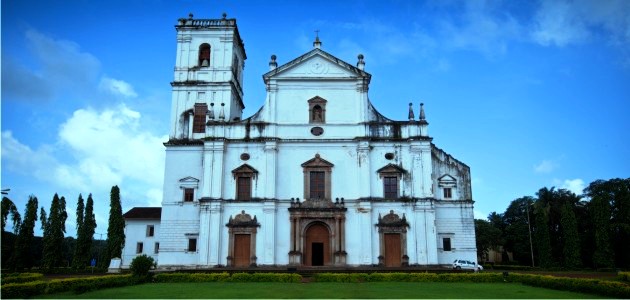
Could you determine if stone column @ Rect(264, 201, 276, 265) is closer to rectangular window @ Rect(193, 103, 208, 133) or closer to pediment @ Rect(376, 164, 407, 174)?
pediment @ Rect(376, 164, 407, 174)

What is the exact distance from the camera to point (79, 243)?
41.5 meters

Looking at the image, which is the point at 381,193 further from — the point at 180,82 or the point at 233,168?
the point at 180,82

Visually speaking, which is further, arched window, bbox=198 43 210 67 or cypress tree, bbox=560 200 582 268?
cypress tree, bbox=560 200 582 268

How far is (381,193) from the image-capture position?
3325 centimetres

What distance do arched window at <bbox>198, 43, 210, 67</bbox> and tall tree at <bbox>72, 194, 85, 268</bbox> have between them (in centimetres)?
1658

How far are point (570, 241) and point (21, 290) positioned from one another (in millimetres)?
41721

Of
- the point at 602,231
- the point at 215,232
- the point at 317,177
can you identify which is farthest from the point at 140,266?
the point at 602,231

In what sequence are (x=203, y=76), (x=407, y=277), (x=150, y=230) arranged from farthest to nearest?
(x=150, y=230) < (x=203, y=76) < (x=407, y=277)

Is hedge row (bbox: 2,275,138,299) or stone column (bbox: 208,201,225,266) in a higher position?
stone column (bbox: 208,201,225,266)

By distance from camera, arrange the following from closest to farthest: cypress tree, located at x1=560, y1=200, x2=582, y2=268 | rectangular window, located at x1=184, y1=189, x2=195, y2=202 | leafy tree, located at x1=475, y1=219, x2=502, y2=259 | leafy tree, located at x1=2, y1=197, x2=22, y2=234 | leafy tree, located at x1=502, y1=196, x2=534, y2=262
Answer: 1. rectangular window, located at x1=184, y1=189, x2=195, y2=202
2. leafy tree, located at x1=2, y1=197, x2=22, y2=234
3. cypress tree, located at x1=560, y1=200, x2=582, y2=268
4. leafy tree, located at x1=502, y1=196, x2=534, y2=262
5. leafy tree, located at x1=475, y1=219, x2=502, y2=259

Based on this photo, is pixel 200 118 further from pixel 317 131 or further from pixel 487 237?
pixel 487 237

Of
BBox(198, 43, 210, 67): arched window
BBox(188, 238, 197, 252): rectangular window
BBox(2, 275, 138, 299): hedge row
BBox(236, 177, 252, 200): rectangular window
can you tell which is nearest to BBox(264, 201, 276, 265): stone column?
BBox(236, 177, 252, 200): rectangular window

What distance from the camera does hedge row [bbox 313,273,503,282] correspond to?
79.5 feet

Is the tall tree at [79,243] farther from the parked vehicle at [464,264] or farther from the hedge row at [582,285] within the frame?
the hedge row at [582,285]
